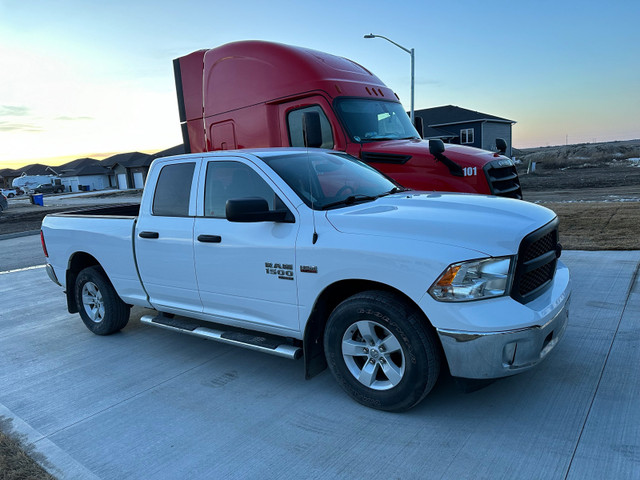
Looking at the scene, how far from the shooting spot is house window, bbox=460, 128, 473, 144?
47594 mm

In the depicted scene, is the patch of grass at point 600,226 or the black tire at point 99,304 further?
the patch of grass at point 600,226

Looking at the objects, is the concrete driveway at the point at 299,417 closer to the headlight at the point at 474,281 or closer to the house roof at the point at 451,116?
the headlight at the point at 474,281

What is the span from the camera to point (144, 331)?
5.73 meters

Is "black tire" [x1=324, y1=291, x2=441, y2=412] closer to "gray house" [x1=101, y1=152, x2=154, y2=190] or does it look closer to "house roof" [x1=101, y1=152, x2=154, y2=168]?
"gray house" [x1=101, y1=152, x2=154, y2=190]

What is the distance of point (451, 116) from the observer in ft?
160

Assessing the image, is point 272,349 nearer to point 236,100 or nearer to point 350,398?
point 350,398

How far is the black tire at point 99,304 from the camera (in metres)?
5.40

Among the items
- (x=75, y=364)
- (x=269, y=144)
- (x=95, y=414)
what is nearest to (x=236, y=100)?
(x=269, y=144)

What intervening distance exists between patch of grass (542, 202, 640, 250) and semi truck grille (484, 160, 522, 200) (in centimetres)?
172

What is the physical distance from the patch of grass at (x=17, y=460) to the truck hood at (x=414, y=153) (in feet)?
16.7

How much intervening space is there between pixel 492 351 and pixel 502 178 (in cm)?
428

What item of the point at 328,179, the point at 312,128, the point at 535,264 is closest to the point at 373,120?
the point at 312,128

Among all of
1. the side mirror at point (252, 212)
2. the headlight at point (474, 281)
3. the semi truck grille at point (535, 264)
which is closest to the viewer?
the headlight at point (474, 281)

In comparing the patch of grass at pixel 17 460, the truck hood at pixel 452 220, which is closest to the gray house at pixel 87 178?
the patch of grass at pixel 17 460
